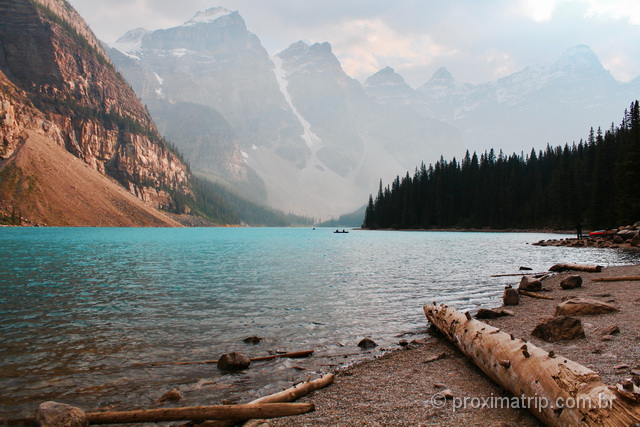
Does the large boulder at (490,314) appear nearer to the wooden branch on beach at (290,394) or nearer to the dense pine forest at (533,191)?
the wooden branch on beach at (290,394)

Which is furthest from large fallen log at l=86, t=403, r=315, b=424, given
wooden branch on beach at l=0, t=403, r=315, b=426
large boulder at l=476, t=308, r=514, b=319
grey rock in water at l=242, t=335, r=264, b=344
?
large boulder at l=476, t=308, r=514, b=319

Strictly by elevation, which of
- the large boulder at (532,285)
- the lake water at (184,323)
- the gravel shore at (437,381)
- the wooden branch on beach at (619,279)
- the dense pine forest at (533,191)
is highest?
the dense pine forest at (533,191)

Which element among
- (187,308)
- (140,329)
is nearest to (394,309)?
(187,308)

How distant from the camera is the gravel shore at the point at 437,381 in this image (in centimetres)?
695

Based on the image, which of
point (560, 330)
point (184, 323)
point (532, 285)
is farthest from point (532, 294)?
point (184, 323)

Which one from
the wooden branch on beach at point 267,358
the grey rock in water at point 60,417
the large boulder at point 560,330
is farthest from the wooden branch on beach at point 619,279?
the grey rock in water at point 60,417

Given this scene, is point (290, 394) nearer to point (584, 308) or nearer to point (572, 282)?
point (584, 308)

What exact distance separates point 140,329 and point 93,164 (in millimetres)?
218648

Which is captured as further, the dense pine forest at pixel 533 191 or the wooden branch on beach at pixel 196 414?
the dense pine forest at pixel 533 191

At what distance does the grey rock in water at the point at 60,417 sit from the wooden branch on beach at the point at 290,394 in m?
1.94

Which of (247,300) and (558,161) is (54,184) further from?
(558,161)

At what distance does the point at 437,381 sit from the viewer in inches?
355

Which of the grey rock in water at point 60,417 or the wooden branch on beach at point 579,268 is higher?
the wooden branch on beach at point 579,268

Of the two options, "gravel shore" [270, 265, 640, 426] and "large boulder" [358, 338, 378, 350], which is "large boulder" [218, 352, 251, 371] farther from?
"large boulder" [358, 338, 378, 350]
